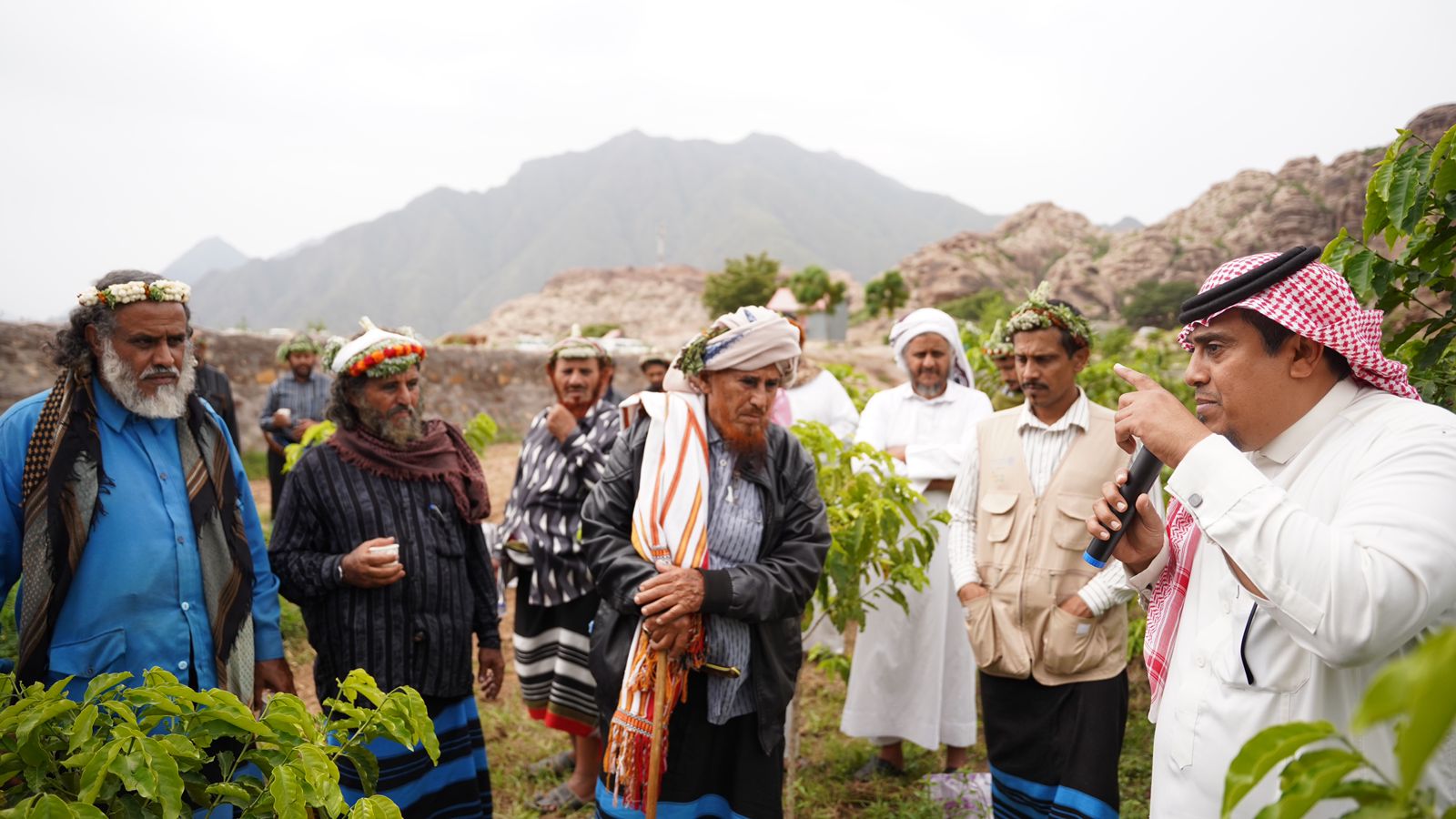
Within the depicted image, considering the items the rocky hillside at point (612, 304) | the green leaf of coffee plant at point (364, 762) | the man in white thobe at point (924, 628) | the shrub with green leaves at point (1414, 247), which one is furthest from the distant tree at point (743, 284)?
the green leaf of coffee plant at point (364, 762)

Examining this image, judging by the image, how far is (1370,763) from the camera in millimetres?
828

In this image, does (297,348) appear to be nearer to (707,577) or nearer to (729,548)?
(729,548)

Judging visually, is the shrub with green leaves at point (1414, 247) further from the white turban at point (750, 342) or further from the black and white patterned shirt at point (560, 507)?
the black and white patterned shirt at point (560, 507)

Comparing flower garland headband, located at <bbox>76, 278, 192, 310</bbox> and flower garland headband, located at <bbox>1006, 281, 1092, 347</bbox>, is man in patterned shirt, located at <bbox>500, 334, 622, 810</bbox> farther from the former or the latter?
flower garland headband, located at <bbox>1006, 281, 1092, 347</bbox>

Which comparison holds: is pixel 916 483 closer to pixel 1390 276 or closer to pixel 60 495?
pixel 1390 276

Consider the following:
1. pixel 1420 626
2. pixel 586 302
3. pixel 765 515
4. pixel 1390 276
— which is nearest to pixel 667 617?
pixel 765 515

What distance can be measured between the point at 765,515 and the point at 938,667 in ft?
6.45

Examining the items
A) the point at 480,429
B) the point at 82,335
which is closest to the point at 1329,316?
the point at 82,335

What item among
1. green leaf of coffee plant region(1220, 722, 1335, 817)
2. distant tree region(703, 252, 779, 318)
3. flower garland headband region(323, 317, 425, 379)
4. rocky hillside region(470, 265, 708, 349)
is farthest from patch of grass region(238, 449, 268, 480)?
rocky hillside region(470, 265, 708, 349)

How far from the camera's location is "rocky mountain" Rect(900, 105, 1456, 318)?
174ft

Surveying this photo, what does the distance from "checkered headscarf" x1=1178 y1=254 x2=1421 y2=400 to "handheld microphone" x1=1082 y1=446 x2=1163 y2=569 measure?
37 cm

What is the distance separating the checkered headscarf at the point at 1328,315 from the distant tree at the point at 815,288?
43475 millimetres

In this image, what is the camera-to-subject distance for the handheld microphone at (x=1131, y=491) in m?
1.84

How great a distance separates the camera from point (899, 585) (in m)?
4.30
